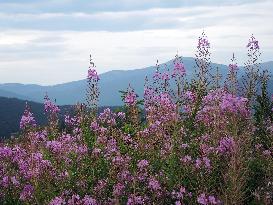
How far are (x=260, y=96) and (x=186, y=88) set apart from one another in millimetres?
2097

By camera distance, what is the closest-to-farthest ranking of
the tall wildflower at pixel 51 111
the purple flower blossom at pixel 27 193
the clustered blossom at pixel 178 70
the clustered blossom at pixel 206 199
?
the clustered blossom at pixel 206 199 → the purple flower blossom at pixel 27 193 → the tall wildflower at pixel 51 111 → the clustered blossom at pixel 178 70

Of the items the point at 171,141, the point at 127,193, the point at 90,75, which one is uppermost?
the point at 90,75

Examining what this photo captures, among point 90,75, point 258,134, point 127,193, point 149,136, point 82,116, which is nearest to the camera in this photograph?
point 127,193

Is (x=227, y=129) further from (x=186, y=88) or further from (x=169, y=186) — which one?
(x=186, y=88)

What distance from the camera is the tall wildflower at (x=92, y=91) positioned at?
418 inches

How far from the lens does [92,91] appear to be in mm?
10633

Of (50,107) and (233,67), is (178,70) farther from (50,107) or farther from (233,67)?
(50,107)

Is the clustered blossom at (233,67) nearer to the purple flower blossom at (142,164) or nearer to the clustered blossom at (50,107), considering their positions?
the clustered blossom at (50,107)

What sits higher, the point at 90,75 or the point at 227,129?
the point at 90,75

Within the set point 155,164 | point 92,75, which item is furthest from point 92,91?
point 155,164

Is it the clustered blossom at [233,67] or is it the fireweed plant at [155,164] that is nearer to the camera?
the fireweed plant at [155,164]

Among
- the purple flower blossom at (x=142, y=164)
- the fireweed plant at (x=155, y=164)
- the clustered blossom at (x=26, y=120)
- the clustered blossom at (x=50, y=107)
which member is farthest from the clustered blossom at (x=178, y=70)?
the purple flower blossom at (x=142, y=164)

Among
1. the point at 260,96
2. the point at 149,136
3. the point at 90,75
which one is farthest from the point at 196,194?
the point at 260,96

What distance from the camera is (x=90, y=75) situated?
10.9 meters
